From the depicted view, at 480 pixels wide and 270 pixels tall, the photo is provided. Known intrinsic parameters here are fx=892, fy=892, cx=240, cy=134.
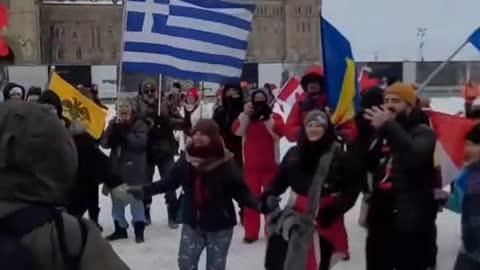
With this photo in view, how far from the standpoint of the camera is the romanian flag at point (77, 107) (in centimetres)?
760

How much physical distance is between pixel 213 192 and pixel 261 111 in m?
2.44

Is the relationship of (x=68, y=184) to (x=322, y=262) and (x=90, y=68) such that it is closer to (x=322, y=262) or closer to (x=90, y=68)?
(x=322, y=262)

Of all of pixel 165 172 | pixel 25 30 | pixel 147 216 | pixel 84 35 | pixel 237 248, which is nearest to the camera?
pixel 237 248

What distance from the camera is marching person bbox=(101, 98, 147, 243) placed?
7.32 metres

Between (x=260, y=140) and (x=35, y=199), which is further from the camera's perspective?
(x=260, y=140)

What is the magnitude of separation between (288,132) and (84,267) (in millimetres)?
→ 4986

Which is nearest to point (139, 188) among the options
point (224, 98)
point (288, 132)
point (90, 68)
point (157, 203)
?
point (288, 132)

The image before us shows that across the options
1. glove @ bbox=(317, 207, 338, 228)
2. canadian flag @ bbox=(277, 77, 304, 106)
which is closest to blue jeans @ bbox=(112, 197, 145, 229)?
glove @ bbox=(317, 207, 338, 228)

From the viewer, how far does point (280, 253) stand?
4.54 metres

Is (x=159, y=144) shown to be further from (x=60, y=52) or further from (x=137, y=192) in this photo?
(x=60, y=52)

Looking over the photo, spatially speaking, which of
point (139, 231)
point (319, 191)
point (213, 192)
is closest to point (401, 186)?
point (319, 191)

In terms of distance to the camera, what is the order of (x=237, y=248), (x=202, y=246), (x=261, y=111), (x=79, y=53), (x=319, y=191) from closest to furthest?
(x=319, y=191) < (x=202, y=246) < (x=237, y=248) < (x=261, y=111) < (x=79, y=53)

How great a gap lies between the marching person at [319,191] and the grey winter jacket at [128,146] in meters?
3.03

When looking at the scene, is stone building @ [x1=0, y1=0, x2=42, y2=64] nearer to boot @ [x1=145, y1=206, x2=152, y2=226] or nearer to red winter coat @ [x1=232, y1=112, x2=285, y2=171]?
boot @ [x1=145, y1=206, x2=152, y2=226]
